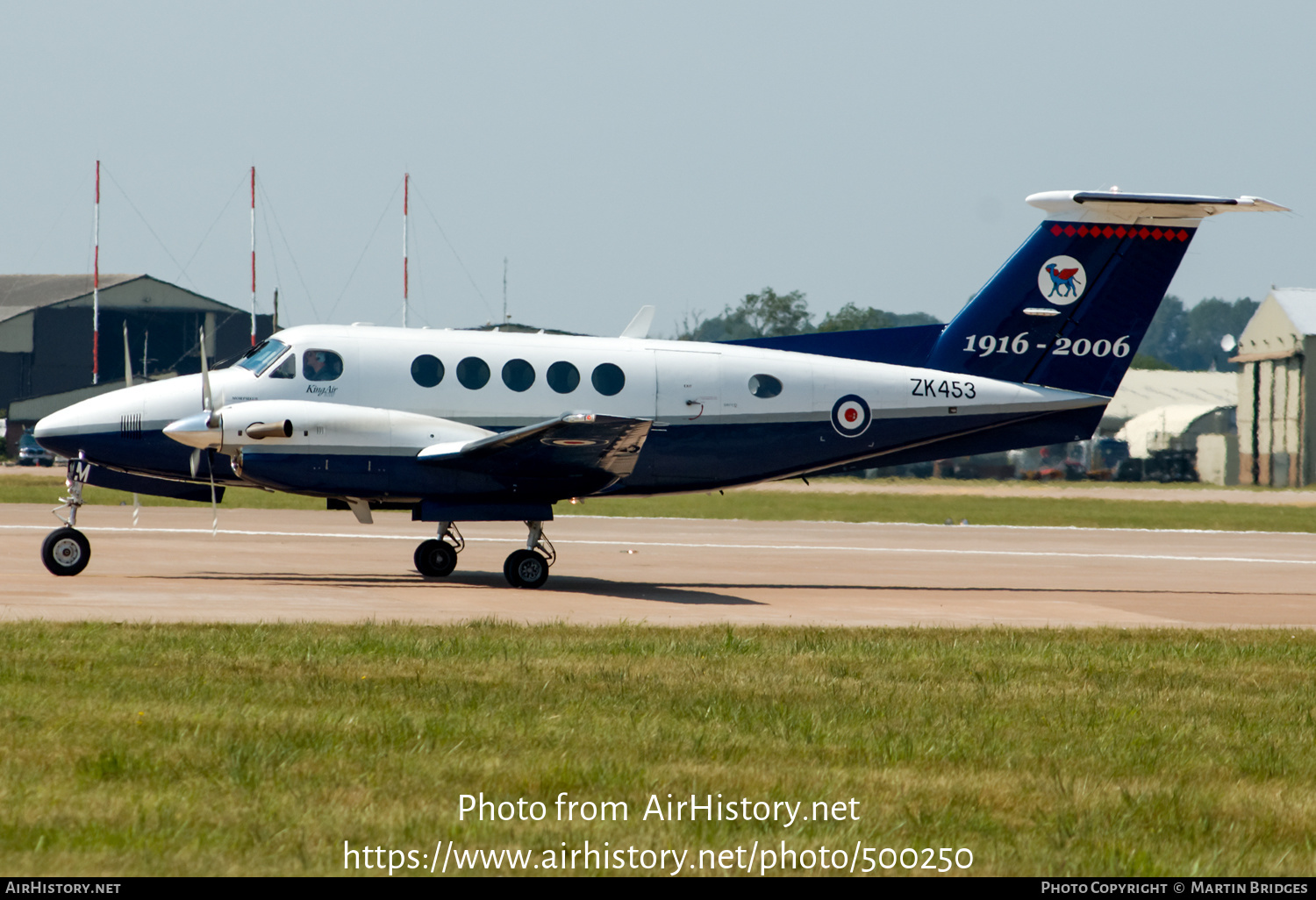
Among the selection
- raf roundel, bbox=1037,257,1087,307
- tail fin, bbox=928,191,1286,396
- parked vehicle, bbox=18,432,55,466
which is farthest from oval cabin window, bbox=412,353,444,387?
parked vehicle, bbox=18,432,55,466

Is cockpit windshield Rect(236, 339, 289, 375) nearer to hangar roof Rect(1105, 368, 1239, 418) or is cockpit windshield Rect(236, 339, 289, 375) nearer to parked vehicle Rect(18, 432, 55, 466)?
parked vehicle Rect(18, 432, 55, 466)

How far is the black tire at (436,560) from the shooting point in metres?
18.9

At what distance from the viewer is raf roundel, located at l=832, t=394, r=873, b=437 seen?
19391 millimetres

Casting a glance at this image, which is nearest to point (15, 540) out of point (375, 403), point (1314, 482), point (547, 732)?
point (375, 403)

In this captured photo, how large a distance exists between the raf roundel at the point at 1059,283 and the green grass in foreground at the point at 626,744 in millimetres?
8374

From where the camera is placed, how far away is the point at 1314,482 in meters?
77.8

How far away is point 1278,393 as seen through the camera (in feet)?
269

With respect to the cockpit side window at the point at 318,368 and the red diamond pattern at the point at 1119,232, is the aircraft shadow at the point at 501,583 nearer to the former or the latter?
the cockpit side window at the point at 318,368

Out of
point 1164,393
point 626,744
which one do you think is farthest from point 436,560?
point 1164,393

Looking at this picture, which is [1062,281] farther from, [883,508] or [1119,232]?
[883,508]

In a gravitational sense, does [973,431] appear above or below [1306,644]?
above

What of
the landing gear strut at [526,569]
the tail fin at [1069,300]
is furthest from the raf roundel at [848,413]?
the landing gear strut at [526,569]

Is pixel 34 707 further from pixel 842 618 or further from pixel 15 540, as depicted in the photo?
pixel 15 540
